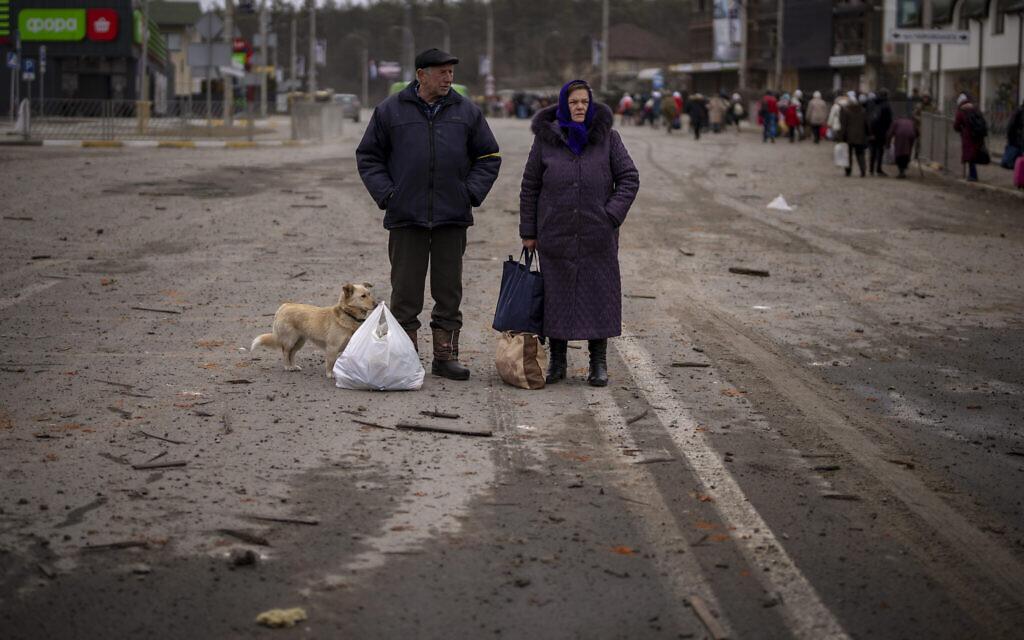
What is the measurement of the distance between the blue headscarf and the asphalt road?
150 centimetres

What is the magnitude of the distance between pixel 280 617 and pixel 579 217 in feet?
12.6

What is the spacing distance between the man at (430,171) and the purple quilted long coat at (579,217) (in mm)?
349

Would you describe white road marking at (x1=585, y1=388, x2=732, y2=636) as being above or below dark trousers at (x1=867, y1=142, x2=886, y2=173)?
below

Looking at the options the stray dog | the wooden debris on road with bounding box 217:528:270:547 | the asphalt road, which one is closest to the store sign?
the asphalt road

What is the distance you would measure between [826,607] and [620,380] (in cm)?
352

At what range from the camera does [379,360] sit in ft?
22.8

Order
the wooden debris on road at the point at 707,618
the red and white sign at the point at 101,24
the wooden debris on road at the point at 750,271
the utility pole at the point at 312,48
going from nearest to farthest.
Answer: the wooden debris on road at the point at 707,618 < the wooden debris on road at the point at 750,271 < the red and white sign at the point at 101,24 < the utility pole at the point at 312,48

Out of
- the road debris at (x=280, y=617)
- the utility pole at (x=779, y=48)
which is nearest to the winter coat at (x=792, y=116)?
the utility pole at (x=779, y=48)

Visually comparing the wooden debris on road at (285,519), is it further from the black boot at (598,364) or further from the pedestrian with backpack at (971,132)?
the pedestrian with backpack at (971,132)

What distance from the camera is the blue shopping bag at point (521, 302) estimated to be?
285 inches

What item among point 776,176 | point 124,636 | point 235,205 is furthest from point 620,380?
point 776,176

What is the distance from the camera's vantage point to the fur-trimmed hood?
7051 millimetres

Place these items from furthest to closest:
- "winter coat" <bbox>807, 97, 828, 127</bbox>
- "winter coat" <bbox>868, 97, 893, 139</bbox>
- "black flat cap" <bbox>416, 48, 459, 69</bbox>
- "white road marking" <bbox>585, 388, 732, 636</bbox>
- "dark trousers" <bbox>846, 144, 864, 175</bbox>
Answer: "winter coat" <bbox>807, 97, 828, 127</bbox>
"dark trousers" <bbox>846, 144, 864, 175</bbox>
"winter coat" <bbox>868, 97, 893, 139</bbox>
"black flat cap" <bbox>416, 48, 459, 69</bbox>
"white road marking" <bbox>585, 388, 732, 636</bbox>

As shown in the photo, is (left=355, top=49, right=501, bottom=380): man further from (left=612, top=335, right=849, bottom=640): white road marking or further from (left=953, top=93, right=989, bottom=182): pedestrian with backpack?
(left=953, top=93, right=989, bottom=182): pedestrian with backpack
